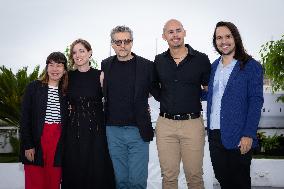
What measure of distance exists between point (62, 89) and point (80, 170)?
36.7 inches

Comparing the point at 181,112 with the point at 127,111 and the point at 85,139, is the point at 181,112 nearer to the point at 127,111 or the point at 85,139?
the point at 127,111

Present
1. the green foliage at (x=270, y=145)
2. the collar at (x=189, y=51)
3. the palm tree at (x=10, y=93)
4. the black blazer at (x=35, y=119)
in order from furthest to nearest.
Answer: the green foliage at (x=270, y=145)
the palm tree at (x=10, y=93)
the collar at (x=189, y=51)
the black blazer at (x=35, y=119)

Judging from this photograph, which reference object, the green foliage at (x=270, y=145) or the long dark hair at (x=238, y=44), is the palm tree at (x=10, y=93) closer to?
the long dark hair at (x=238, y=44)

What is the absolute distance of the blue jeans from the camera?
3.64 meters

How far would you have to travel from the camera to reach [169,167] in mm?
3648

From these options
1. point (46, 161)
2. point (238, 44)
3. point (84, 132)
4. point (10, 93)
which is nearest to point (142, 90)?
point (84, 132)

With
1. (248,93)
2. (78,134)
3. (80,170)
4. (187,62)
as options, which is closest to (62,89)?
(78,134)

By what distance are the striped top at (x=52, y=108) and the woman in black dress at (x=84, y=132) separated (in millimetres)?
129

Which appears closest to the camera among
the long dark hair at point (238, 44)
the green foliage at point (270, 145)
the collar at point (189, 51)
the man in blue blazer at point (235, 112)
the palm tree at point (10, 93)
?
the man in blue blazer at point (235, 112)

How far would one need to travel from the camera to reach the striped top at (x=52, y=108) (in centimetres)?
364

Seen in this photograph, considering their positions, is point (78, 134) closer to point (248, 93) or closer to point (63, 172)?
point (63, 172)

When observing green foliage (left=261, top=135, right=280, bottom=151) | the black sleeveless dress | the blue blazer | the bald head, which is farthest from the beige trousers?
green foliage (left=261, top=135, right=280, bottom=151)

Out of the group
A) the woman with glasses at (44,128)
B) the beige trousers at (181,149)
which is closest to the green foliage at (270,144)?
the beige trousers at (181,149)

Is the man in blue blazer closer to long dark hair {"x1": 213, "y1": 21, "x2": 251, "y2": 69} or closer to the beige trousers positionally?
long dark hair {"x1": 213, "y1": 21, "x2": 251, "y2": 69}
